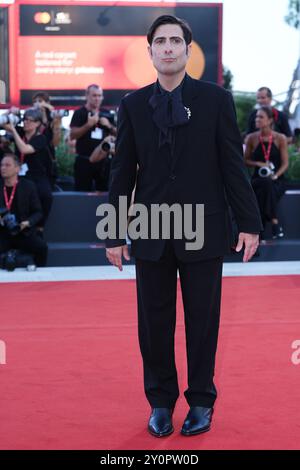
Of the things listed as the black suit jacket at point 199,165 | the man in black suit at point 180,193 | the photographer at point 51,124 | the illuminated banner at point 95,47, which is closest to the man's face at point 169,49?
the man in black suit at point 180,193

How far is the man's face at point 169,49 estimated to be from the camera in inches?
134

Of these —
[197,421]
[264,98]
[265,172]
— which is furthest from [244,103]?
[197,421]

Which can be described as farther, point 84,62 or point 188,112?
point 84,62

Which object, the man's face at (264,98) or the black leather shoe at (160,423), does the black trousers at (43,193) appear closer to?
the man's face at (264,98)

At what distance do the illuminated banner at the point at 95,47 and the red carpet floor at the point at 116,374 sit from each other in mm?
5976

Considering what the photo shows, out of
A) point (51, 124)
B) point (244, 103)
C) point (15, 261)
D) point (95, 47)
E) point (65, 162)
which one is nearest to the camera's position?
point (15, 261)

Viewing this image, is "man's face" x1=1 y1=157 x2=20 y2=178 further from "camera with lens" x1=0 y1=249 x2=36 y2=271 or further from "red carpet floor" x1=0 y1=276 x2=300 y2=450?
"red carpet floor" x1=0 y1=276 x2=300 y2=450

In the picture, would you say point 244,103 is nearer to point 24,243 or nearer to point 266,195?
point 266,195

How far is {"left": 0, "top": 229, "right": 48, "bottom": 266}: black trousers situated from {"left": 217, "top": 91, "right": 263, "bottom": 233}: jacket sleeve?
5080 millimetres

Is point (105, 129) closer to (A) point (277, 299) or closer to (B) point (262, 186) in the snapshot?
(B) point (262, 186)

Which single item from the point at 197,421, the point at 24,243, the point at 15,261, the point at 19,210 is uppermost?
the point at 197,421

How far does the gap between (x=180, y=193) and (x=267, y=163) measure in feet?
19.1

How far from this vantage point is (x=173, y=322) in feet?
11.8

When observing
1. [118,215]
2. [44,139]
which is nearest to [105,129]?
[44,139]
